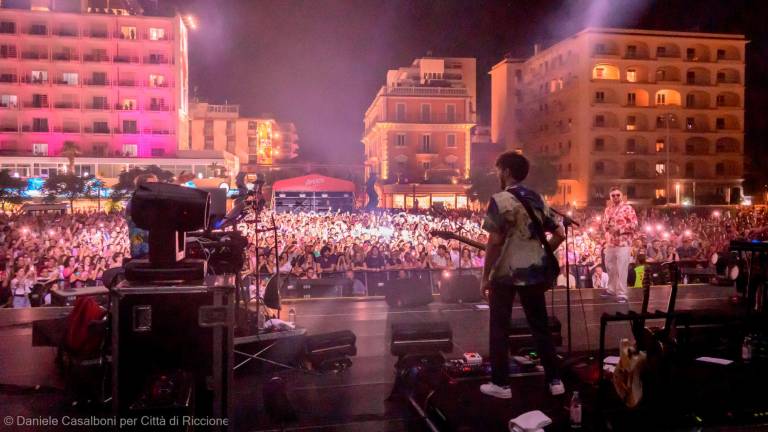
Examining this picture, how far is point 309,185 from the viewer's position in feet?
84.0

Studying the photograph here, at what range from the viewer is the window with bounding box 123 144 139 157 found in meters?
51.4

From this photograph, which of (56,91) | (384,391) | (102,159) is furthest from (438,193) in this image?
(384,391)

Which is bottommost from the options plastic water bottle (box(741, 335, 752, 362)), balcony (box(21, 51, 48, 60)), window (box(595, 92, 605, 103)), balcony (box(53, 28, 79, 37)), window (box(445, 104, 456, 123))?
plastic water bottle (box(741, 335, 752, 362))

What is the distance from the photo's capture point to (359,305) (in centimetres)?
822

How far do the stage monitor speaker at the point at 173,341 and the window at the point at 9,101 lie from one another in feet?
182

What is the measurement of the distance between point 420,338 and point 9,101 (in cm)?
5562

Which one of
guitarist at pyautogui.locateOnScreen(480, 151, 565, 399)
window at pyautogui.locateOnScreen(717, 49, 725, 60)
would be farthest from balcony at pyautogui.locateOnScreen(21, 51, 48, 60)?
window at pyautogui.locateOnScreen(717, 49, 725, 60)

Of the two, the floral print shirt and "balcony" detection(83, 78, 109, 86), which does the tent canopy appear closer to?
the floral print shirt

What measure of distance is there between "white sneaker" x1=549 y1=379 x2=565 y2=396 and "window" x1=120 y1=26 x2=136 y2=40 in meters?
54.7

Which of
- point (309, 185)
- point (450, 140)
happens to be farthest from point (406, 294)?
point (450, 140)

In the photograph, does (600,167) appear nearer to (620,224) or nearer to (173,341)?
(620,224)

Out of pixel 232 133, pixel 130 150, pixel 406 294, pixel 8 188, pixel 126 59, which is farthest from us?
pixel 232 133

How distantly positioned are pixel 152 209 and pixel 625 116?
5092 centimetres

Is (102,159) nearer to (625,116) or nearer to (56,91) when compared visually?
(56,91)
